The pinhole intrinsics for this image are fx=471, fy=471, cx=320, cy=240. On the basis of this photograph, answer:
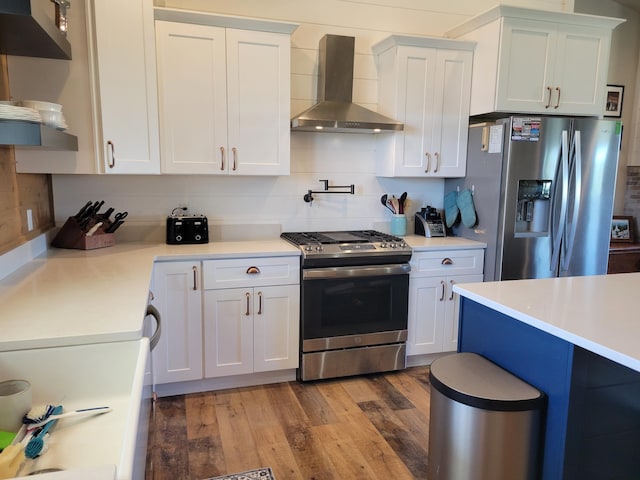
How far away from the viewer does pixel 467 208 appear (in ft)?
11.7

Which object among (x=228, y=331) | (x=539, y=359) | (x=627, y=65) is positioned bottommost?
(x=228, y=331)

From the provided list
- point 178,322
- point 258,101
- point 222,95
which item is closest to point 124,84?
point 222,95

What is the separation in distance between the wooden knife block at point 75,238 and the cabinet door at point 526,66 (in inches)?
110

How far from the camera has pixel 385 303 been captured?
3.23m

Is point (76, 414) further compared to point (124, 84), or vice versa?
point (124, 84)

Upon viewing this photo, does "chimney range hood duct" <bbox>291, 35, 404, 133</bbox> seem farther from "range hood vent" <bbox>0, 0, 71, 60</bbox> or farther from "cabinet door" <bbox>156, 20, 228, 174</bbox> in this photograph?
"range hood vent" <bbox>0, 0, 71, 60</bbox>

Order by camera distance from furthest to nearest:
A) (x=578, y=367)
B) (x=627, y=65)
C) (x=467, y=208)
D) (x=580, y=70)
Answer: (x=627, y=65) < (x=467, y=208) < (x=580, y=70) < (x=578, y=367)

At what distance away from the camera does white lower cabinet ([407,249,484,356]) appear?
332 centimetres

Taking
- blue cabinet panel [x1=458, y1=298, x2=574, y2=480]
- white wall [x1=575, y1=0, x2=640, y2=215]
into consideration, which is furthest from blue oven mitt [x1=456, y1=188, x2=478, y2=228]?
white wall [x1=575, y1=0, x2=640, y2=215]

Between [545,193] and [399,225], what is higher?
[545,193]

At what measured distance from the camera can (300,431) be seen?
259 centimetres

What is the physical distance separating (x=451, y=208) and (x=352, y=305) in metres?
1.24

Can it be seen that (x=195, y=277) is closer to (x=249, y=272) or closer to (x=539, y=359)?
(x=249, y=272)

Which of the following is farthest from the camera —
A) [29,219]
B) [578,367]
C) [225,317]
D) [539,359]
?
[225,317]
